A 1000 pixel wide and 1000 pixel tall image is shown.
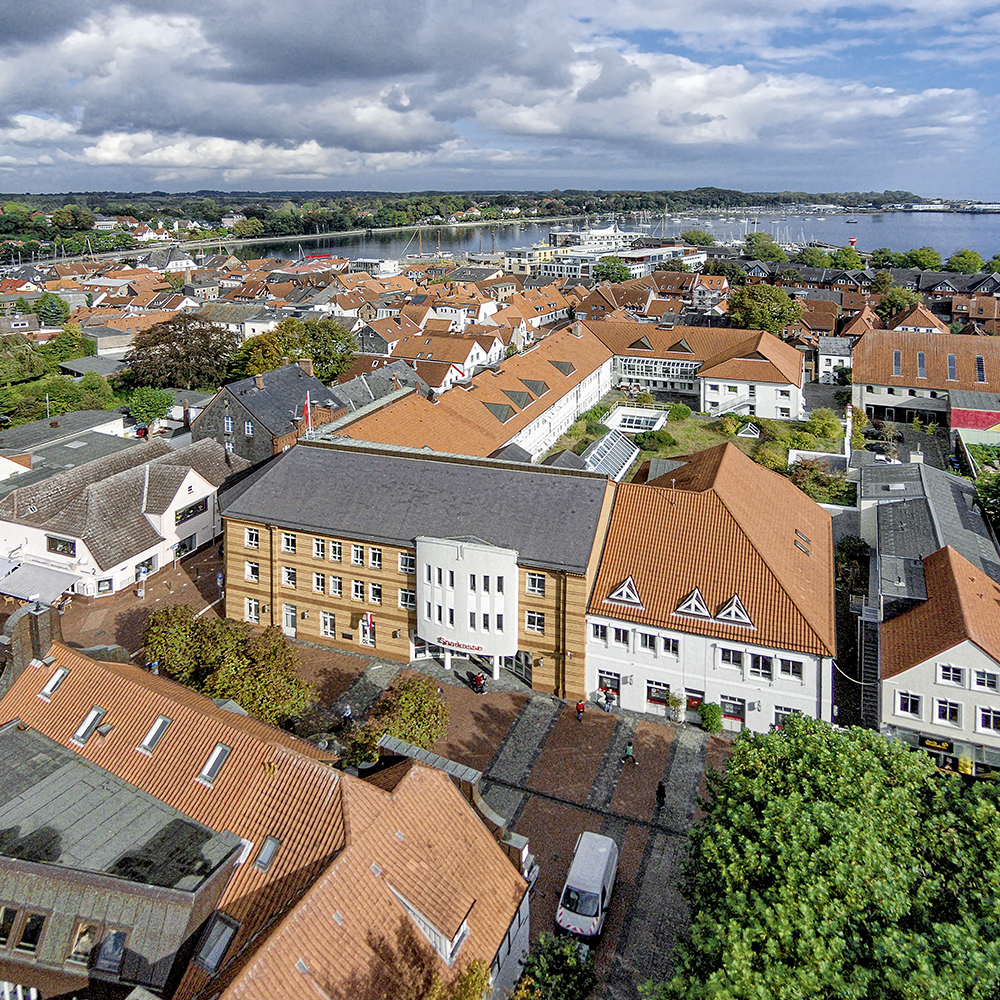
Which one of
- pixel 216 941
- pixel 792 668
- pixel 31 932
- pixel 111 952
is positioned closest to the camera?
pixel 111 952

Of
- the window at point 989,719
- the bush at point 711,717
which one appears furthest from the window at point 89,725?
the window at point 989,719

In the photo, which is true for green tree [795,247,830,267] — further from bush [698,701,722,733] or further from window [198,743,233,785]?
window [198,743,233,785]

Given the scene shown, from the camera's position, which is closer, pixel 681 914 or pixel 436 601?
pixel 681 914

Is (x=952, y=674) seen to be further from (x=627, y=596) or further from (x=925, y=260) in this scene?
(x=925, y=260)

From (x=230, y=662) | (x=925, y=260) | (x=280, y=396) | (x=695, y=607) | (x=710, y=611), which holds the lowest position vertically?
(x=230, y=662)

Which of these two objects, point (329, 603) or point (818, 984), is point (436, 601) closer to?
point (329, 603)

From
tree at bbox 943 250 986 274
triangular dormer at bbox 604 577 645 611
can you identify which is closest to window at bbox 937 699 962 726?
triangular dormer at bbox 604 577 645 611

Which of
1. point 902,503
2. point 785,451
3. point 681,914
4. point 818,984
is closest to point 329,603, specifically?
point 681,914

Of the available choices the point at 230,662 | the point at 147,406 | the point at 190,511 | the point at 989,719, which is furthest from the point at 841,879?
the point at 147,406
